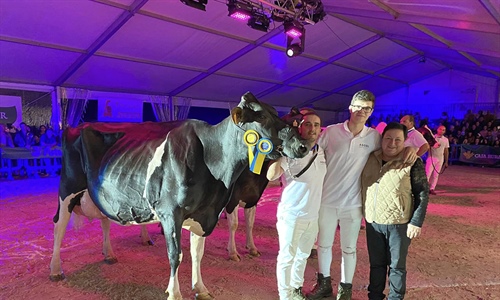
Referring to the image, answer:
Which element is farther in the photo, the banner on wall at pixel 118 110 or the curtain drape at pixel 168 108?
the curtain drape at pixel 168 108

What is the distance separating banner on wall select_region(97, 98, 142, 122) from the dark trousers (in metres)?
12.7

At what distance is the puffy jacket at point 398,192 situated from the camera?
263 cm

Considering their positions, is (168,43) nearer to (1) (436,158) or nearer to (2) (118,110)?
(2) (118,110)

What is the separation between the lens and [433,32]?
10.8m

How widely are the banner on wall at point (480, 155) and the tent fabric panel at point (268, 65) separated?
9094mm

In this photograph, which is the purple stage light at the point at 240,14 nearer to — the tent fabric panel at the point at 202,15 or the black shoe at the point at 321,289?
the tent fabric panel at the point at 202,15

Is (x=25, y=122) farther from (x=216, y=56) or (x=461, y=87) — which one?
(x=461, y=87)

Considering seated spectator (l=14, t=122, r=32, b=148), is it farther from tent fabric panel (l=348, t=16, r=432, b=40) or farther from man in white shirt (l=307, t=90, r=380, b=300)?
tent fabric panel (l=348, t=16, r=432, b=40)

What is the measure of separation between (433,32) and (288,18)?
5582mm

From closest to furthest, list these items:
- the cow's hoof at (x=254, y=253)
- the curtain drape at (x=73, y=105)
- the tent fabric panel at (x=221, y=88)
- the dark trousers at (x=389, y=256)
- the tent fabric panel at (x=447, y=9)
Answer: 1. the dark trousers at (x=389, y=256)
2. the cow's hoof at (x=254, y=253)
3. the tent fabric panel at (x=447, y=9)
4. the curtain drape at (x=73, y=105)
5. the tent fabric panel at (x=221, y=88)

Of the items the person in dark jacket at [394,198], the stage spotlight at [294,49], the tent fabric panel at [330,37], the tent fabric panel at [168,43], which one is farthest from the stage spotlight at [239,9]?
the person in dark jacket at [394,198]

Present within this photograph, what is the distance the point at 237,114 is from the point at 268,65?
12.2 m

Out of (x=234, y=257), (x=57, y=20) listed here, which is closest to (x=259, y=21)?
(x=57, y=20)

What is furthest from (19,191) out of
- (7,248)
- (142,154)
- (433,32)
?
(433,32)
